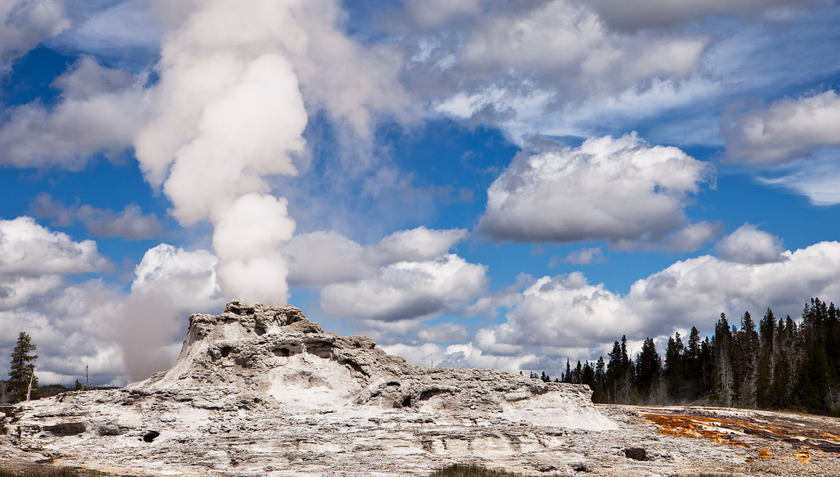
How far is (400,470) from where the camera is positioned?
30.1m

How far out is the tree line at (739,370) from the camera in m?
80.1

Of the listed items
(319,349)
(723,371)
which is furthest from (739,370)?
(319,349)

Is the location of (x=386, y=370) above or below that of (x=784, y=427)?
above

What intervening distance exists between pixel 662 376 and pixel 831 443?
258 ft

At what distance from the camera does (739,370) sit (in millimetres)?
95438

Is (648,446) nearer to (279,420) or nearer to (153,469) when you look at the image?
(279,420)

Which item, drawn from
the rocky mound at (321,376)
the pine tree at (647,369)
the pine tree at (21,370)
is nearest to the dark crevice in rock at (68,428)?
the rocky mound at (321,376)

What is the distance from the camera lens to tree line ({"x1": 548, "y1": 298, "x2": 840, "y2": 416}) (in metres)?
80.1

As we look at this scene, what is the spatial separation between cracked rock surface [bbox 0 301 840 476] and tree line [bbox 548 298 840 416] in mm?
44074

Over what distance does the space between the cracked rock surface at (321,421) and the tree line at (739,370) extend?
44074 mm

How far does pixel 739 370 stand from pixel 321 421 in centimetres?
7740

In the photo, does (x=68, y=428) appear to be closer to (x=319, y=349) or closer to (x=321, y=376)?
(x=321, y=376)

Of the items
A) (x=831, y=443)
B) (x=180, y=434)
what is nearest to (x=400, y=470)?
(x=180, y=434)

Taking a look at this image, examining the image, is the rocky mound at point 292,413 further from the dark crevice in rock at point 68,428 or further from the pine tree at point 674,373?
the pine tree at point 674,373
